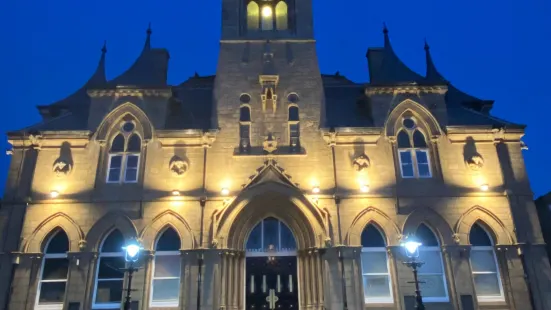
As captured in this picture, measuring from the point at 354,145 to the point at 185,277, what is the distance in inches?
325

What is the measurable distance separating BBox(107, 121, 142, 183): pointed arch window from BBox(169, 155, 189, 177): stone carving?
1.49m

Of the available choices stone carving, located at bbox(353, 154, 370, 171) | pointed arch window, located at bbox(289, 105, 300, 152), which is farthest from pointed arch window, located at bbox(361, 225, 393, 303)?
pointed arch window, located at bbox(289, 105, 300, 152)

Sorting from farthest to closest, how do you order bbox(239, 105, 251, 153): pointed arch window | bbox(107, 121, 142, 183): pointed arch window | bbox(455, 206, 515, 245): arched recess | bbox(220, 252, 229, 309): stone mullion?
bbox(239, 105, 251, 153): pointed arch window → bbox(107, 121, 142, 183): pointed arch window → bbox(455, 206, 515, 245): arched recess → bbox(220, 252, 229, 309): stone mullion

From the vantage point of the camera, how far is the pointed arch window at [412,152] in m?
19.2

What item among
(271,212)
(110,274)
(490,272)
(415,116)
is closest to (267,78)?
(271,212)

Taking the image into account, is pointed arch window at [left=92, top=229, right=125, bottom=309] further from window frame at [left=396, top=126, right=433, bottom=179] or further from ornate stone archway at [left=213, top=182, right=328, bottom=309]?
window frame at [left=396, top=126, right=433, bottom=179]

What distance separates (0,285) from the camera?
1677 cm

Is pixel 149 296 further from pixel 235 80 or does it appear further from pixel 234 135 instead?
pixel 235 80

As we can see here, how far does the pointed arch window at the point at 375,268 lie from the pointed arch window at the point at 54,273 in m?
10.8

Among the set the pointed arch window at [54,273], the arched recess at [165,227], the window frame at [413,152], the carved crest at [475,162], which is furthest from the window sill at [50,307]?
the carved crest at [475,162]

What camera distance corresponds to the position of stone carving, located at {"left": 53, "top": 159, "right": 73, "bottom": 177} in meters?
18.6

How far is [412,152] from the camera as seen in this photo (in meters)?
19.6

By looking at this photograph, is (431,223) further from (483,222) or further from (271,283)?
(271,283)

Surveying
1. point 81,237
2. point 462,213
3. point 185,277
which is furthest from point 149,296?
point 462,213
